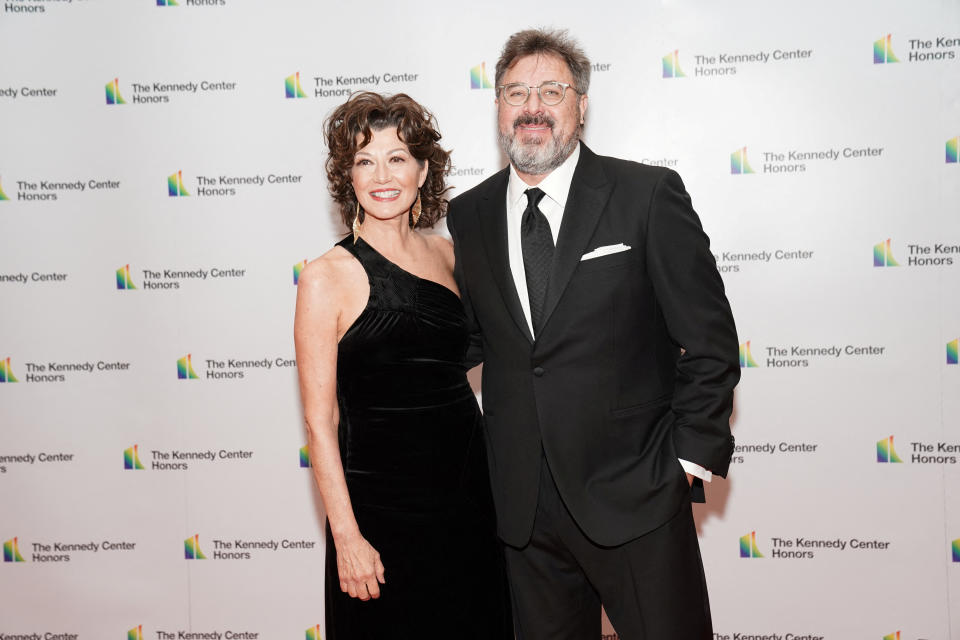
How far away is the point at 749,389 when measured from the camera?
3.10 meters

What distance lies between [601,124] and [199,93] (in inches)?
69.6

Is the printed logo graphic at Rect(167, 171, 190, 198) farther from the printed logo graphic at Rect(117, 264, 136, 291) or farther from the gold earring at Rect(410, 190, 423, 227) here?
the gold earring at Rect(410, 190, 423, 227)

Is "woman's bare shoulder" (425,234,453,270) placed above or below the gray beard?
below

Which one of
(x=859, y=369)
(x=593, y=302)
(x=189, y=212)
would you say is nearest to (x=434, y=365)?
(x=593, y=302)

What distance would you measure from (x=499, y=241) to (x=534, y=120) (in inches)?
13.9

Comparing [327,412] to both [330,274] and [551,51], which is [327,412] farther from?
[551,51]

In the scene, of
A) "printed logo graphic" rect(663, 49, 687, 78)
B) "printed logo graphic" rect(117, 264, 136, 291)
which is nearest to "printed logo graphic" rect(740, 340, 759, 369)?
"printed logo graphic" rect(663, 49, 687, 78)

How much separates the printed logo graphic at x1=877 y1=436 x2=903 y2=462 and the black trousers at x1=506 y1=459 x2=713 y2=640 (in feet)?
4.76

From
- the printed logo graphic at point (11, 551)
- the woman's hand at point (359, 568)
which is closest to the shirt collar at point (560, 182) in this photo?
the woman's hand at point (359, 568)

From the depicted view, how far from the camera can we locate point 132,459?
3.29 m

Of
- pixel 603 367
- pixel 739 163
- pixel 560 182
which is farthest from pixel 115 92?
pixel 739 163

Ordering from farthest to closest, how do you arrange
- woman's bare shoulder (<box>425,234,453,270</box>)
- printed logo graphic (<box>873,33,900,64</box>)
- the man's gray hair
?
1. printed logo graphic (<box>873,33,900,64</box>)
2. woman's bare shoulder (<box>425,234,453,270</box>)
3. the man's gray hair

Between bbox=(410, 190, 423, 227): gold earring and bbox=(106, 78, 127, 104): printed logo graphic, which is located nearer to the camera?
bbox=(410, 190, 423, 227): gold earring

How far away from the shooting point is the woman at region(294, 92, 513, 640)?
196cm
